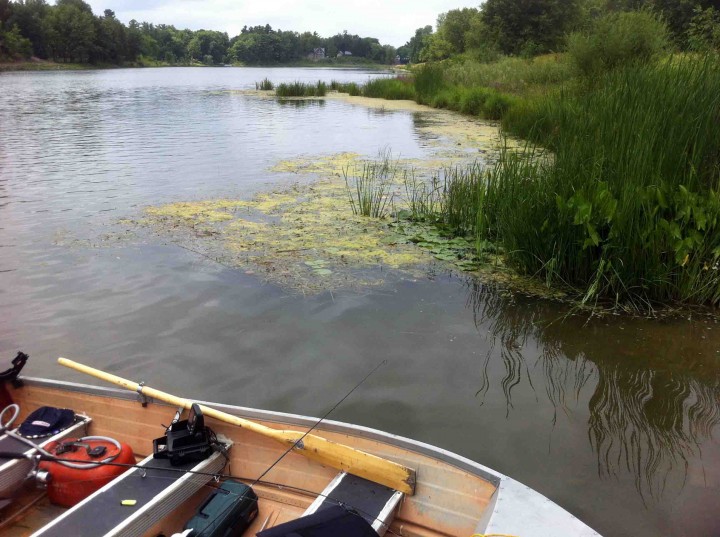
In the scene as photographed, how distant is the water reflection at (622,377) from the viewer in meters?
3.18

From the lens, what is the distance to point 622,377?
3.88 m

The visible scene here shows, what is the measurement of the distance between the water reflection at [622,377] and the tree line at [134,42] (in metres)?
68.1

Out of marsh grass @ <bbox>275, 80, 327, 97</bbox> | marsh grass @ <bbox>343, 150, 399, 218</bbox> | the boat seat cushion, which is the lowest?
the boat seat cushion

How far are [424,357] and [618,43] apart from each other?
10331 mm

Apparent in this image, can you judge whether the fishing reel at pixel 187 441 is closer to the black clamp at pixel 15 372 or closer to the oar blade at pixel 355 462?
the oar blade at pixel 355 462

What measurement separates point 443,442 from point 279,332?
5.65ft

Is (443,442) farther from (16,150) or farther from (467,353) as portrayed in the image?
(16,150)

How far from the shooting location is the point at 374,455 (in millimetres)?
2475

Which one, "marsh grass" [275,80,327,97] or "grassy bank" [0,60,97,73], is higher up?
"grassy bank" [0,60,97,73]

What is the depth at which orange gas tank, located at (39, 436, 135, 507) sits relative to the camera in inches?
99.0

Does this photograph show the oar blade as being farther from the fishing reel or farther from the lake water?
the lake water

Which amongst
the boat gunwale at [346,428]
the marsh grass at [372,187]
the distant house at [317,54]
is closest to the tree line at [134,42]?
the distant house at [317,54]

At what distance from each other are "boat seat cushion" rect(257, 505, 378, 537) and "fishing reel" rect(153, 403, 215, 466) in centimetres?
80

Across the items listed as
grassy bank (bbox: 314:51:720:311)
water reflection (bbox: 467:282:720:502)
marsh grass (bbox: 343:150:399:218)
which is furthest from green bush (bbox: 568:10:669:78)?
water reflection (bbox: 467:282:720:502)
